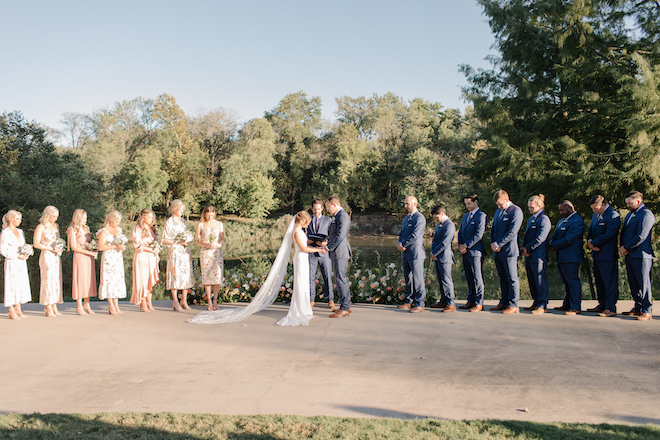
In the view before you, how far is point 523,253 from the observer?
7.71 metres

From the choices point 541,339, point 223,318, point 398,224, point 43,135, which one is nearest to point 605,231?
point 541,339

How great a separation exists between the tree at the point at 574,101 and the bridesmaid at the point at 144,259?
11132mm

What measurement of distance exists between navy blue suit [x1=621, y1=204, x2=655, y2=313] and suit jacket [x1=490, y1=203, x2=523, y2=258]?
145 cm

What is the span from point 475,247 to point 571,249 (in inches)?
55.5

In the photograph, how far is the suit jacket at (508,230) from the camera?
24.6 feet

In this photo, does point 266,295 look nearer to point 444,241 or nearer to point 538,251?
point 444,241

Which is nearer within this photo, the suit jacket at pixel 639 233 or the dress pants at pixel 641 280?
the suit jacket at pixel 639 233

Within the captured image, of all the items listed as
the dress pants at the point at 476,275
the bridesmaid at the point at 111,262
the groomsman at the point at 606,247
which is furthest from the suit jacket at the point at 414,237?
the bridesmaid at the point at 111,262

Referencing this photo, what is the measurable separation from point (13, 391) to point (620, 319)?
24.5 feet

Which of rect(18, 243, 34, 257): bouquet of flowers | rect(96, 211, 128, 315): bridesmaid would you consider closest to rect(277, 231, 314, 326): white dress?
rect(96, 211, 128, 315): bridesmaid

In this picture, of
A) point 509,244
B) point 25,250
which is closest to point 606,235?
point 509,244

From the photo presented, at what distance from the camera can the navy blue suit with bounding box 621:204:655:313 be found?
6805 mm

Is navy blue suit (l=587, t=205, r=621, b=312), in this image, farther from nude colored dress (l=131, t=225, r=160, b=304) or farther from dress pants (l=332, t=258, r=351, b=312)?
nude colored dress (l=131, t=225, r=160, b=304)

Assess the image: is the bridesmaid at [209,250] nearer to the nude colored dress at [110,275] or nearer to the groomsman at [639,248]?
the nude colored dress at [110,275]
